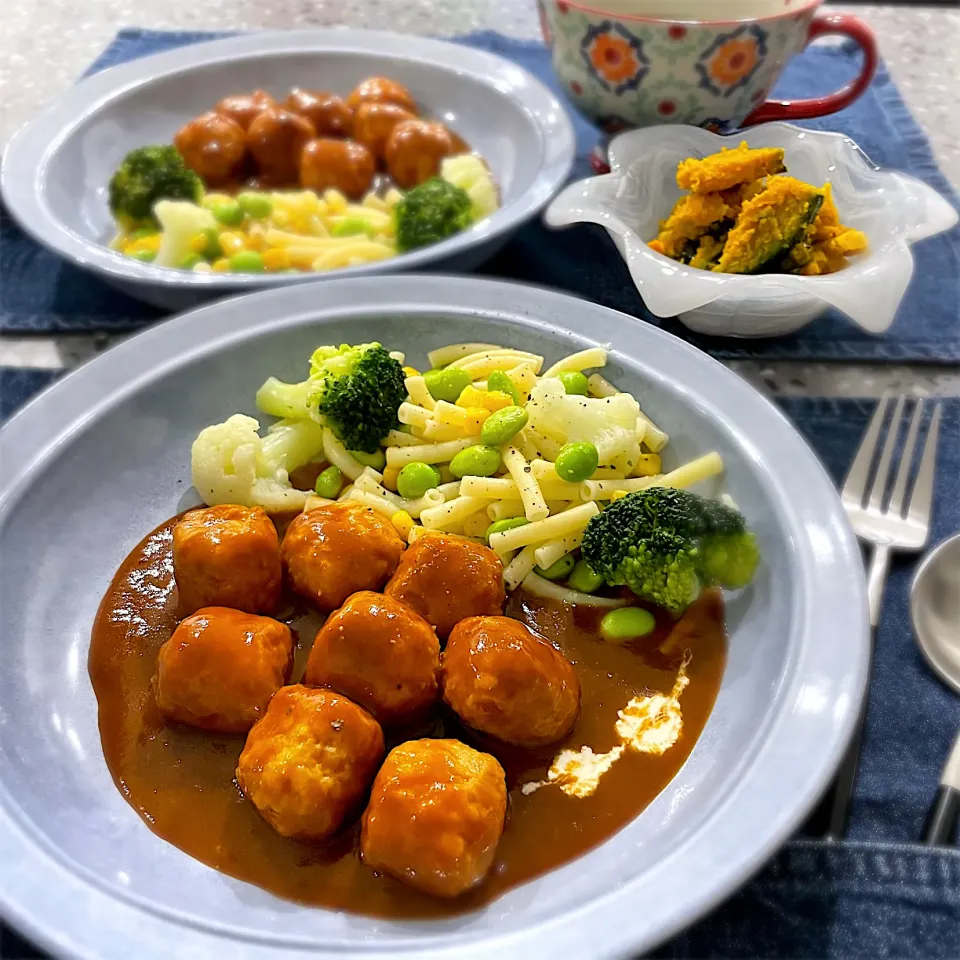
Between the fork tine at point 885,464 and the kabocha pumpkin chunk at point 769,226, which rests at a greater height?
the kabocha pumpkin chunk at point 769,226

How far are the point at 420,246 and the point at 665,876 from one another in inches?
82.6

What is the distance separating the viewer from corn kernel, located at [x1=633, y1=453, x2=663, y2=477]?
2121 mm

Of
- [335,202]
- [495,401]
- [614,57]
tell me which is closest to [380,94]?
[335,202]

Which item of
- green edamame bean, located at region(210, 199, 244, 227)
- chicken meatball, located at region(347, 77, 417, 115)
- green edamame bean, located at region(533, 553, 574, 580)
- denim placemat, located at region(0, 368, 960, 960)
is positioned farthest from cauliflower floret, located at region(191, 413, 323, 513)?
chicken meatball, located at region(347, 77, 417, 115)

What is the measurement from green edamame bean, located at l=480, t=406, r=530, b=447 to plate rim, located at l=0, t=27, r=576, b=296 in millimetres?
681

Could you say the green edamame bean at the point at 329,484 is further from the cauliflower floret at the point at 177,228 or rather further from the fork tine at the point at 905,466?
the fork tine at the point at 905,466

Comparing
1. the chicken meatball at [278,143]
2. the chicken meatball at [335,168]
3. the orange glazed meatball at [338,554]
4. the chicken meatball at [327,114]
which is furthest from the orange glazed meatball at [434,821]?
the chicken meatball at [327,114]

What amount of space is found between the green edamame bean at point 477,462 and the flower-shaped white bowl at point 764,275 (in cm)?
60

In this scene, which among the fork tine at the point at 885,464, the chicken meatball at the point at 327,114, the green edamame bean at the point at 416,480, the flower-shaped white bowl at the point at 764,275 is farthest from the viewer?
the chicken meatball at the point at 327,114

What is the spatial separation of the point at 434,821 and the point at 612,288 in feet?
5.58

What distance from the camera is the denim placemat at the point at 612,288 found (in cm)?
248

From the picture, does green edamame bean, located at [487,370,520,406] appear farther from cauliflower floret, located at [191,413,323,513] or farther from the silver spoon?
the silver spoon

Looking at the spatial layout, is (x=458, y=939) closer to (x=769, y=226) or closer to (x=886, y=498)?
(x=886, y=498)

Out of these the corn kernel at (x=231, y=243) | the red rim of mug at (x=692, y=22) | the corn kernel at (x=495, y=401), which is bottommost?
the corn kernel at (x=495, y=401)
